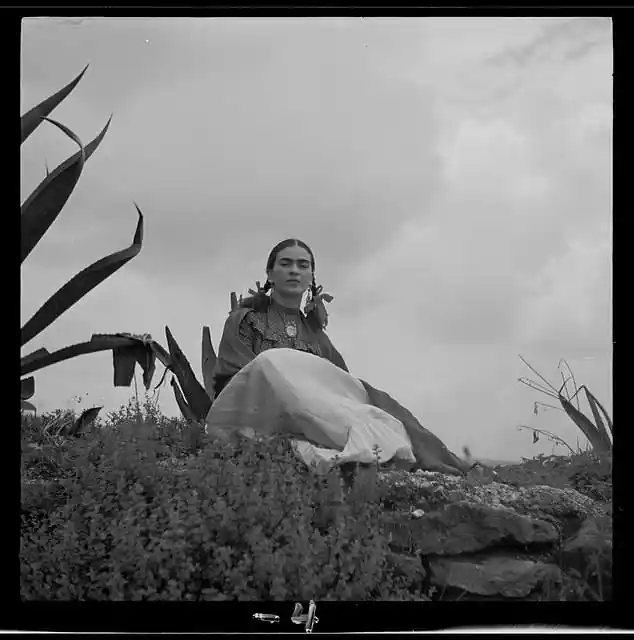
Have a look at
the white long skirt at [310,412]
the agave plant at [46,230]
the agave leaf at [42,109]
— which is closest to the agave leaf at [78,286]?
the agave plant at [46,230]

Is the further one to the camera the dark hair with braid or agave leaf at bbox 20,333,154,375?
the dark hair with braid

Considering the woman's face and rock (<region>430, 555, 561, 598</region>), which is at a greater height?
the woman's face

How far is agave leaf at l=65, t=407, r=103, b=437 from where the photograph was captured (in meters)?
2.71

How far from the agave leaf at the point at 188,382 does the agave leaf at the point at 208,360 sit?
0.03 metres

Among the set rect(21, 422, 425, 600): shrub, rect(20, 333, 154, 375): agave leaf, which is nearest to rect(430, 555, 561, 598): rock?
rect(21, 422, 425, 600): shrub

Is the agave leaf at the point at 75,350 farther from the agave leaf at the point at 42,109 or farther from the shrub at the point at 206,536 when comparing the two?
the agave leaf at the point at 42,109

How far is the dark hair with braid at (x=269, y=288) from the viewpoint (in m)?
2.75

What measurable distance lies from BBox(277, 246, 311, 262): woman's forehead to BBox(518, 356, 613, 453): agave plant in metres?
0.78

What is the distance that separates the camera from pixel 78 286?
2.67 m
